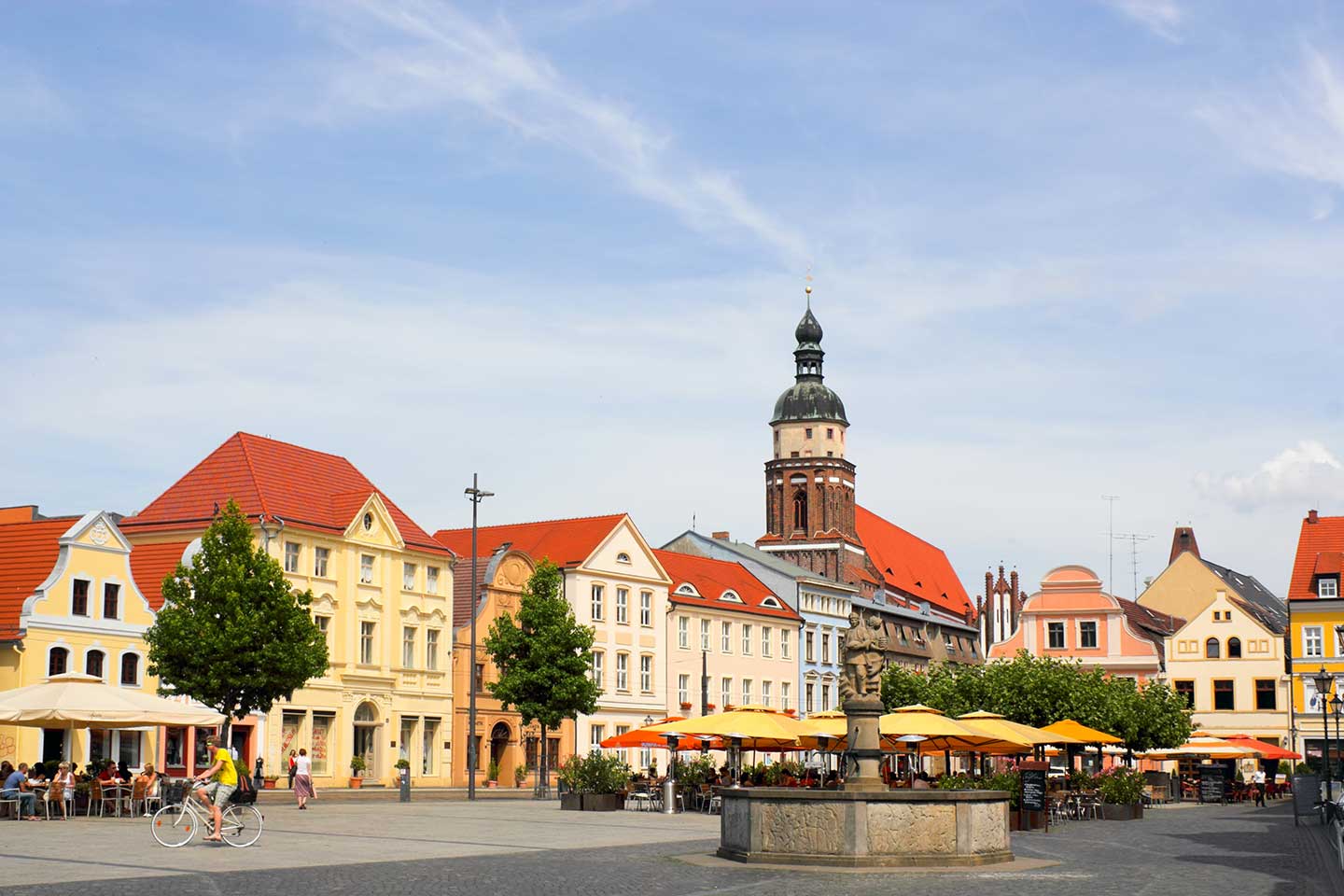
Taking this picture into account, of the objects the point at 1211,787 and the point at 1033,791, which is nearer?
the point at 1033,791

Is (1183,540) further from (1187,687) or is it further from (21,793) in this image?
(21,793)

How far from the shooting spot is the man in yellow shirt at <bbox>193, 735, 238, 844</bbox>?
24.9 meters

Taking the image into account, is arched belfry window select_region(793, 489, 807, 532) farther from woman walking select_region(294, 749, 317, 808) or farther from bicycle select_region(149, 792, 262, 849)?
bicycle select_region(149, 792, 262, 849)

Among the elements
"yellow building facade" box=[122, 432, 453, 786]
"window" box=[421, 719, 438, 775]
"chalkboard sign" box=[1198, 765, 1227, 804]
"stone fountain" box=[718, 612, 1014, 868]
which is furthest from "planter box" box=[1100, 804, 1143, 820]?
"window" box=[421, 719, 438, 775]

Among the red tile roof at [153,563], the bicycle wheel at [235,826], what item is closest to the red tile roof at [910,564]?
the red tile roof at [153,563]

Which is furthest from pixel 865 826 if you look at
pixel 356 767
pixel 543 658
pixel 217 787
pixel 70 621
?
pixel 356 767

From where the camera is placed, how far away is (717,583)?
86.9m

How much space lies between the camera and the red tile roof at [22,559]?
1955 inches

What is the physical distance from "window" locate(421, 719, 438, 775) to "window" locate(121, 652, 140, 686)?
15.9 metres

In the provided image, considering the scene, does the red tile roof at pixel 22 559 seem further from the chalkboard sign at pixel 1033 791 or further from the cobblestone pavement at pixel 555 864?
the chalkboard sign at pixel 1033 791

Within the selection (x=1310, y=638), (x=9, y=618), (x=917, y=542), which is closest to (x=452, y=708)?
(x=9, y=618)

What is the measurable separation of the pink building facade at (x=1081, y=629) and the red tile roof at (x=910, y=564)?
32.8 metres

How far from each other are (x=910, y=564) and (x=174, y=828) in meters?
102

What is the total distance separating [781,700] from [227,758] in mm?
66186
